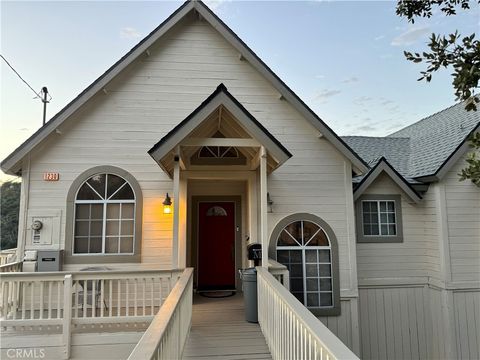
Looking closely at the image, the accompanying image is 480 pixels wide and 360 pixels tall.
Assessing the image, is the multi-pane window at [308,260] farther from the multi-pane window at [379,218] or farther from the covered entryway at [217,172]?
the multi-pane window at [379,218]

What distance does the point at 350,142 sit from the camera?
10266 millimetres

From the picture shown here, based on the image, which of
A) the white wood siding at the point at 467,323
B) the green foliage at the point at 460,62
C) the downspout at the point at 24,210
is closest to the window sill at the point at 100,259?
the downspout at the point at 24,210

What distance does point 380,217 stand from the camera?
25.0 ft

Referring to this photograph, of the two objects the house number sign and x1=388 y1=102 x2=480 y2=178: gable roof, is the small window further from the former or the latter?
the house number sign

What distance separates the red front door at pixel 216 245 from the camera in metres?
7.76

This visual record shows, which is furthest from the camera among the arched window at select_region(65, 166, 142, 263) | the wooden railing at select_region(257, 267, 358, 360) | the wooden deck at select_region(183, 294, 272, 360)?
the arched window at select_region(65, 166, 142, 263)

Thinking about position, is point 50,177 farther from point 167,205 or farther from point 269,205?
point 269,205

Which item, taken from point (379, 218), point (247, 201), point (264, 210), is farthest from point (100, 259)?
point (379, 218)

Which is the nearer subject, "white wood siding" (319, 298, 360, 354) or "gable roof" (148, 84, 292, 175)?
Answer: "gable roof" (148, 84, 292, 175)

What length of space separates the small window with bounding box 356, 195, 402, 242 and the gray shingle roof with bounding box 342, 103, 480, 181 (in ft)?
3.22

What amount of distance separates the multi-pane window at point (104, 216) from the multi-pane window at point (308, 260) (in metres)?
3.26

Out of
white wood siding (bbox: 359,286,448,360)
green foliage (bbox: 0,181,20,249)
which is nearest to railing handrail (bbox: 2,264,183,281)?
white wood siding (bbox: 359,286,448,360)

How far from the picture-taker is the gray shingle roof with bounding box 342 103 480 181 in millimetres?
7762

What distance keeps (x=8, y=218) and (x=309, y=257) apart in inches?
880
